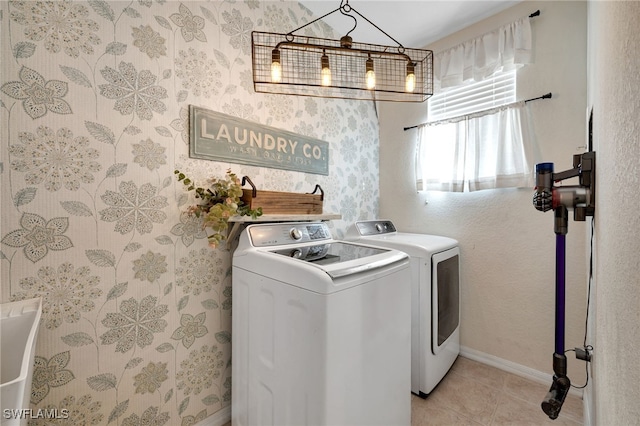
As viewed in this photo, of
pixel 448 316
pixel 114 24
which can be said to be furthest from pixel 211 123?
pixel 448 316

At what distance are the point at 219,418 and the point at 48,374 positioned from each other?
Answer: 3.04 feet

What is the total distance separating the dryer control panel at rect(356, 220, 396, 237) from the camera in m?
2.30

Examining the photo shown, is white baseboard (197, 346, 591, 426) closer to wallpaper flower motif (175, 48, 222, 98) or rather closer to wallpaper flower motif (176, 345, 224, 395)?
wallpaper flower motif (176, 345, 224, 395)

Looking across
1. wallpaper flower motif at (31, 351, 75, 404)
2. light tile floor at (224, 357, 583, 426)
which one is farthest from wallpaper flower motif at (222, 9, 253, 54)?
light tile floor at (224, 357, 583, 426)

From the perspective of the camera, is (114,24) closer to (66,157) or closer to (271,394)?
(66,157)

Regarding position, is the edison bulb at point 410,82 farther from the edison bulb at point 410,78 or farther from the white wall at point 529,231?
the white wall at point 529,231

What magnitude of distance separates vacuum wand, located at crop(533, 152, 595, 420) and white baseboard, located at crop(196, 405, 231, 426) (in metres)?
1.62

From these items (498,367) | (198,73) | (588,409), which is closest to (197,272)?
(198,73)

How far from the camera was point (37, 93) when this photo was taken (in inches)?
42.2

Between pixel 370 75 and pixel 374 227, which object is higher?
pixel 370 75

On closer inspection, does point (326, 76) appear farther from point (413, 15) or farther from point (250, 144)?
point (413, 15)

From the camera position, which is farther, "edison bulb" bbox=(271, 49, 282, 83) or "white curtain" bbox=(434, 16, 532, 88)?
"white curtain" bbox=(434, 16, 532, 88)

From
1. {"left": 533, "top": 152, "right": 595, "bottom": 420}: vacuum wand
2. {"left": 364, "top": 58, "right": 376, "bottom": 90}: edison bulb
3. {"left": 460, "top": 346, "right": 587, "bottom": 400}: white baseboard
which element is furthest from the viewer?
{"left": 460, "top": 346, "right": 587, "bottom": 400}: white baseboard

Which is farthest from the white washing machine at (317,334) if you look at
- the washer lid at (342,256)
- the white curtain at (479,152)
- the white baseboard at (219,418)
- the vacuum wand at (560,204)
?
the white curtain at (479,152)
